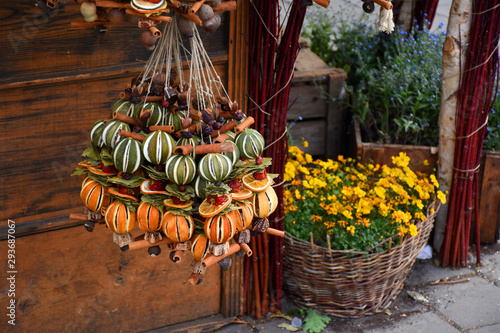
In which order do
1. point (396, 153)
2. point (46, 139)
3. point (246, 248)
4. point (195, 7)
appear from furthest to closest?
point (396, 153)
point (46, 139)
point (246, 248)
point (195, 7)

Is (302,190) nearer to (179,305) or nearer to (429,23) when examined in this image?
(179,305)

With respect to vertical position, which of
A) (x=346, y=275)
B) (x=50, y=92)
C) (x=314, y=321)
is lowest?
(x=314, y=321)

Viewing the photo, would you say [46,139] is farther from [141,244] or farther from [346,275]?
[346,275]

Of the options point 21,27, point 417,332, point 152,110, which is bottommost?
point 417,332

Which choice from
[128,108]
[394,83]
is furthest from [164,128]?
[394,83]

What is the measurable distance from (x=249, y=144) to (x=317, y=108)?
179 cm

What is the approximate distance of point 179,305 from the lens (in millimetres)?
2670

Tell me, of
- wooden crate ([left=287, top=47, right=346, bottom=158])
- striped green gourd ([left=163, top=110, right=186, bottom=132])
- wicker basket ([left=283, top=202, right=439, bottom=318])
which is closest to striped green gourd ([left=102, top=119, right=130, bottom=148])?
striped green gourd ([left=163, top=110, right=186, bottom=132])

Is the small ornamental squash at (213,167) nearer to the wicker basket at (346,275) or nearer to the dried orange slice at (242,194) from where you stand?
the dried orange slice at (242,194)

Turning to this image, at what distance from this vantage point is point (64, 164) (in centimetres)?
221

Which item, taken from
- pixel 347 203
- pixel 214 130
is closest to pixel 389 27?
pixel 214 130

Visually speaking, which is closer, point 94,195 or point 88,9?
point 88,9

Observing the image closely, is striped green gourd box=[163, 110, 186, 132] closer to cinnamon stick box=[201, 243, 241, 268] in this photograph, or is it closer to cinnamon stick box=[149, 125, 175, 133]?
cinnamon stick box=[149, 125, 175, 133]

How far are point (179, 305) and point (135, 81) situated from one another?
1270 millimetres
